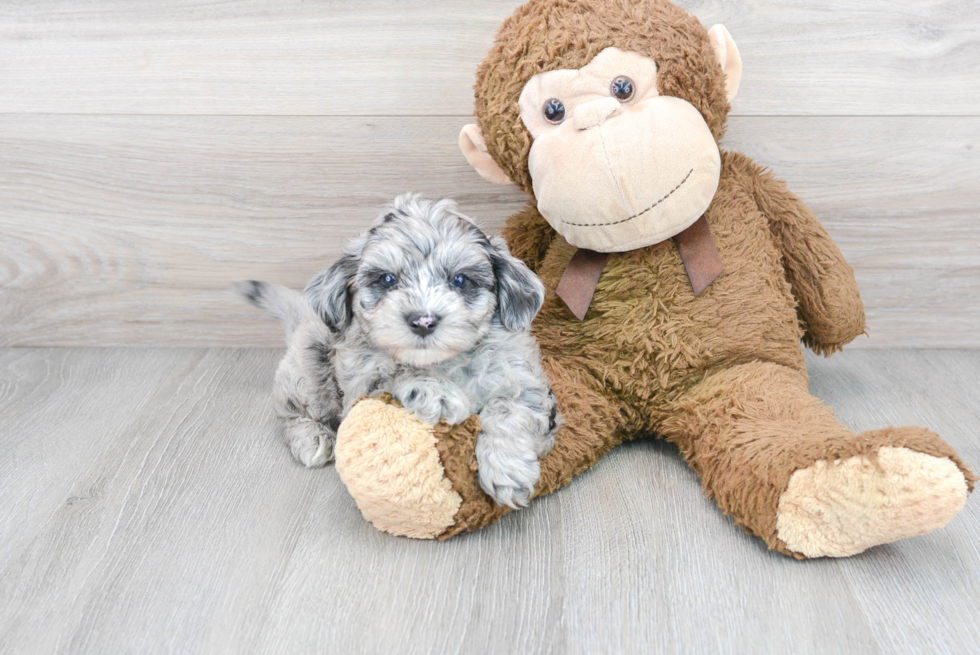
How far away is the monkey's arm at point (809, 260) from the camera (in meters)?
1.72

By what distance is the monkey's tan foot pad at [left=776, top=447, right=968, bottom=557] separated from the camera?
1.14m

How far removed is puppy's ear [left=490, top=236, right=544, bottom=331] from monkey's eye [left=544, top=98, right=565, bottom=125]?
28cm

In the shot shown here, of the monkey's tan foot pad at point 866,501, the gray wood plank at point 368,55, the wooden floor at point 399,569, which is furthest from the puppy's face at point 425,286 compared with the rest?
the gray wood plank at point 368,55

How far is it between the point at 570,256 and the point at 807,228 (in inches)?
21.3

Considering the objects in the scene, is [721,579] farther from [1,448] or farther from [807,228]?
[1,448]

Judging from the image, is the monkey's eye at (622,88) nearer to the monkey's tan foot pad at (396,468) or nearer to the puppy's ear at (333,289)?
the puppy's ear at (333,289)

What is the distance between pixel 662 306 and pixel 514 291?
1.21 ft

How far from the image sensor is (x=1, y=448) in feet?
5.77

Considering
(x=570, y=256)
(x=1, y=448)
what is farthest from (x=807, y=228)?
(x=1, y=448)

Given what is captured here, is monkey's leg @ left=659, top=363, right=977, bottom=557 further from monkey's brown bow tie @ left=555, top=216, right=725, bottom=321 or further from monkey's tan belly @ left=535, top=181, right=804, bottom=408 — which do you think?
monkey's brown bow tie @ left=555, top=216, right=725, bottom=321

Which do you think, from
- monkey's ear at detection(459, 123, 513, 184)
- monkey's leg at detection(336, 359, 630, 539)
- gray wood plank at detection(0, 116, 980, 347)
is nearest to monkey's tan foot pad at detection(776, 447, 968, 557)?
monkey's leg at detection(336, 359, 630, 539)

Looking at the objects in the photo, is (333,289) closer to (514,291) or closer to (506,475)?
(514,291)

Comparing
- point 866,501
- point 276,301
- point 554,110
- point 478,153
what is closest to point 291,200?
point 276,301

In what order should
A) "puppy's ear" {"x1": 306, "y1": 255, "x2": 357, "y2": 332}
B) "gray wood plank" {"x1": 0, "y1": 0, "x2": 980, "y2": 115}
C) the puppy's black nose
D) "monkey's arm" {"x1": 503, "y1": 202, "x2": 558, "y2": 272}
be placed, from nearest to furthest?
the puppy's black nose → "puppy's ear" {"x1": 306, "y1": 255, "x2": 357, "y2": 332} → "monkey's arm" {"x1": 503, "y1": 202, "x2": 558, "y2": 272} → "gray wood plank" {"x1": 0, "y1": 0, "x2": 980, "y2": 115}
